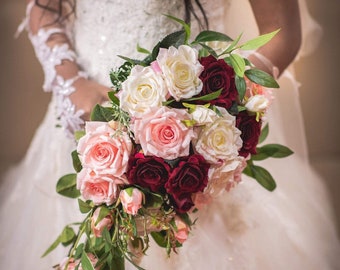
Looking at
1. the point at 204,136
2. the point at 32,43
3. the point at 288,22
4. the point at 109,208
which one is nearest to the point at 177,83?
the point at 204,136

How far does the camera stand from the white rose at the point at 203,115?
1.98 ft

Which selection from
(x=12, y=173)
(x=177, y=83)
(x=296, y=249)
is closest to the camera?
(x=177, y=83)

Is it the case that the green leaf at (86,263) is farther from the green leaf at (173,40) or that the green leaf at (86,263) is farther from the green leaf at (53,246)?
the green leaf at (173,40)

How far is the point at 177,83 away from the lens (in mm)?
Result: 610

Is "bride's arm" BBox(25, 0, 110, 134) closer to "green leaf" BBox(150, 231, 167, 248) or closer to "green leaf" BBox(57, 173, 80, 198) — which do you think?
"green leaf" BBox(57, 173, 80, 198)

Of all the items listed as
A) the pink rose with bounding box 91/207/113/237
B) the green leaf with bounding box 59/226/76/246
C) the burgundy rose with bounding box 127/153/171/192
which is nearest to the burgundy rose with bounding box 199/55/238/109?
the burgundy rose with bounding box 127/153/171/192

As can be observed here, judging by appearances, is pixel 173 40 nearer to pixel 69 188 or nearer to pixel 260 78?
pixel 260 78

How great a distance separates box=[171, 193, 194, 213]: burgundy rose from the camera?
619 mm

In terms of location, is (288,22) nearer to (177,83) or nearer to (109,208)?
(177,83)

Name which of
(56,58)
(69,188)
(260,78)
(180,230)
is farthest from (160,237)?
(56,58)

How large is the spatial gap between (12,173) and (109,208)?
0.35 m

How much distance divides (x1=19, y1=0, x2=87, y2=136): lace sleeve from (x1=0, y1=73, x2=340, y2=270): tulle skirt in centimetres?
7

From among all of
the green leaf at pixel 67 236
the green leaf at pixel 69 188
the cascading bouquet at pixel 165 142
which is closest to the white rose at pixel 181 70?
the cascading bouquet at pixel 165 142

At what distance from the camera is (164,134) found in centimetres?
60
